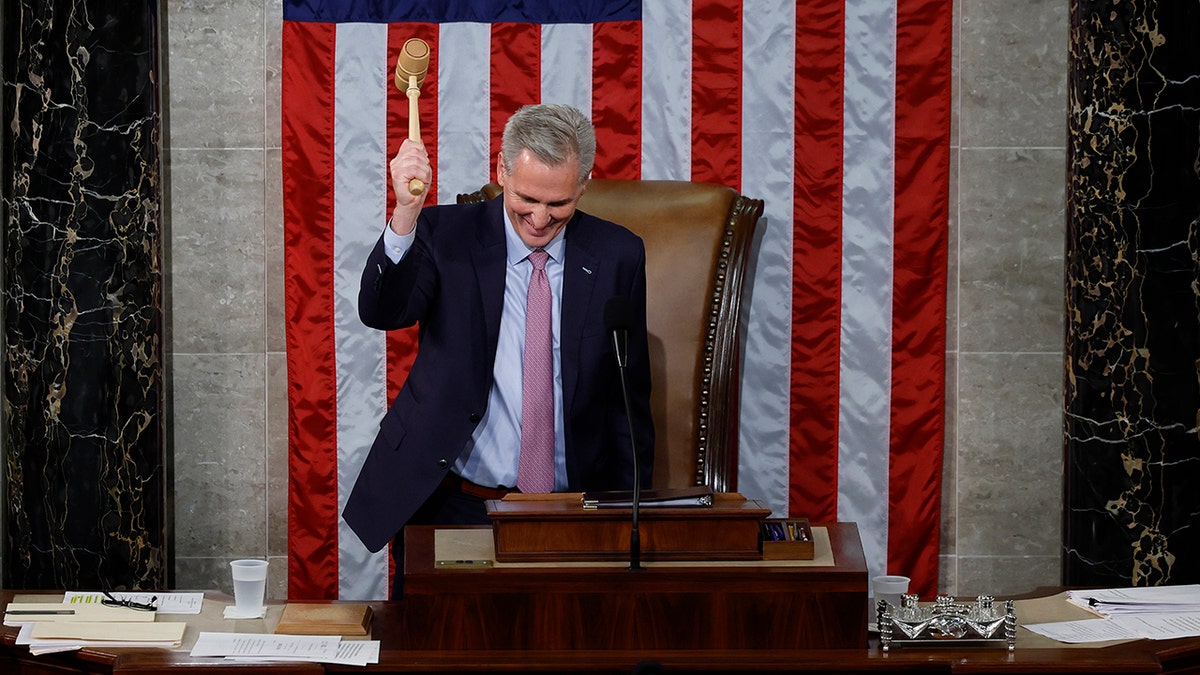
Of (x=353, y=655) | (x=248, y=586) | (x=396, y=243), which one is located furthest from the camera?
(x=396, y=243)

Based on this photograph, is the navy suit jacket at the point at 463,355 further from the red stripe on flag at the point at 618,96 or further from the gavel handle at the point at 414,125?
the red stripe on flag at the point at 618,96

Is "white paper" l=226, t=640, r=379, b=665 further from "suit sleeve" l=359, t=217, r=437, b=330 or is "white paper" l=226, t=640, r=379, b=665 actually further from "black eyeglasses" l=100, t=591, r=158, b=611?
"suit sleeve" l=359, t=217, r=437, b=330

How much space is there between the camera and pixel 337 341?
4.04m

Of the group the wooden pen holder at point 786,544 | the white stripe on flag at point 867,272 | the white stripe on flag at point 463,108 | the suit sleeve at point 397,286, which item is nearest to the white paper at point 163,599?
the suit sleeve at point 397,286

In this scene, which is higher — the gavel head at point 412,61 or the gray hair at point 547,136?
the gavel head at point 412,61

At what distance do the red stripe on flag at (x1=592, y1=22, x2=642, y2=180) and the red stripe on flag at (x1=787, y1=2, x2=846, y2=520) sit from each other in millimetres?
490

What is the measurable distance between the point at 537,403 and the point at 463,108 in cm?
143

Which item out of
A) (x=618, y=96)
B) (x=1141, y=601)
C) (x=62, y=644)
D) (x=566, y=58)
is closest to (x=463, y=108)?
(x=566, y=58)

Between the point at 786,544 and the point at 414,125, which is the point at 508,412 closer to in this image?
the point at 414,125

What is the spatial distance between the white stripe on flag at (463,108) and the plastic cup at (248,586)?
1877 mm

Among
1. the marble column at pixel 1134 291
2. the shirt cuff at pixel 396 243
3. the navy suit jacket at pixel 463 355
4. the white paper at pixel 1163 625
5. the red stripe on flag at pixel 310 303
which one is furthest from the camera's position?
the red stripe on flag at pixel 310 303

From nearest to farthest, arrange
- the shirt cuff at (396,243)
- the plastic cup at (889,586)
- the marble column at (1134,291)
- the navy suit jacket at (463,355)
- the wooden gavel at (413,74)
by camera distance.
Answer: the plastic cup at (889,586) < the wooden gavel at (413,74) < the shirt cuff at (396,243) < the navy suit jacket at (463,355) < the marble column at (1134,291)

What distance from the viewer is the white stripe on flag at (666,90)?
3.98 meters

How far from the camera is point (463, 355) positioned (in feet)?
9.38
